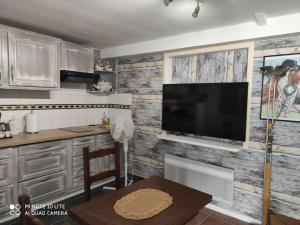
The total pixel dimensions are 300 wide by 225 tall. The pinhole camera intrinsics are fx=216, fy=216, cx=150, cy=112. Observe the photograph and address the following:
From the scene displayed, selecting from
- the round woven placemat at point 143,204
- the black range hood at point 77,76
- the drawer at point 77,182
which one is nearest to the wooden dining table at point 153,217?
the round woven placemat at point 143,204

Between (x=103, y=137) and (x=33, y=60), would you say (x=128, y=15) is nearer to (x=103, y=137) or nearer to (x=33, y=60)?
(x=33, y=60)

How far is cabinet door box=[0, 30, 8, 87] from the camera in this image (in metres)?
2.42

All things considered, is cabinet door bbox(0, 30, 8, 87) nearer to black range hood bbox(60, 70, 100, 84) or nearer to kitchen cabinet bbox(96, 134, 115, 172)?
black range hood bbox(60, 70, 100, 84)

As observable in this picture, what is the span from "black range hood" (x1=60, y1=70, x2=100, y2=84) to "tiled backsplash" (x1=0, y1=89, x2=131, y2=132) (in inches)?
14.4

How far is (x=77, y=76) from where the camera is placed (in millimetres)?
A: 3146

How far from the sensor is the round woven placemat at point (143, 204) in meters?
1.27

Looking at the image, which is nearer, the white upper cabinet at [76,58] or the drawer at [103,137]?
the white upper cabinet at [76,58]

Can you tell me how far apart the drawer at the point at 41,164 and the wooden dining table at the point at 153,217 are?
1482 mm

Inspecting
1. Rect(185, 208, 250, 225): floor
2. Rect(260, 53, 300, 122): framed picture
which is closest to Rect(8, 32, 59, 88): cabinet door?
Rect(185, 208, 250, 225): floor

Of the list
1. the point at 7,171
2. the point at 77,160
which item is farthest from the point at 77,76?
the point at 7,171

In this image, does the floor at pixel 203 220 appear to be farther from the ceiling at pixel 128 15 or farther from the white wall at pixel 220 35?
the ceiling at pixel 128 15

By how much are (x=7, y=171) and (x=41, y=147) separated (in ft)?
1.36

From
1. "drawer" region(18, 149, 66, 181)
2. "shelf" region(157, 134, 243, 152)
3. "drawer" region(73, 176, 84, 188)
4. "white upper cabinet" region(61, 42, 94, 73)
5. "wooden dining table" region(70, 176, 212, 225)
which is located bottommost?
"drawer" region(73, 176, 84, 188)

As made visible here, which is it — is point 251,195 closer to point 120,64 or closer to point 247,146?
point 247,146
